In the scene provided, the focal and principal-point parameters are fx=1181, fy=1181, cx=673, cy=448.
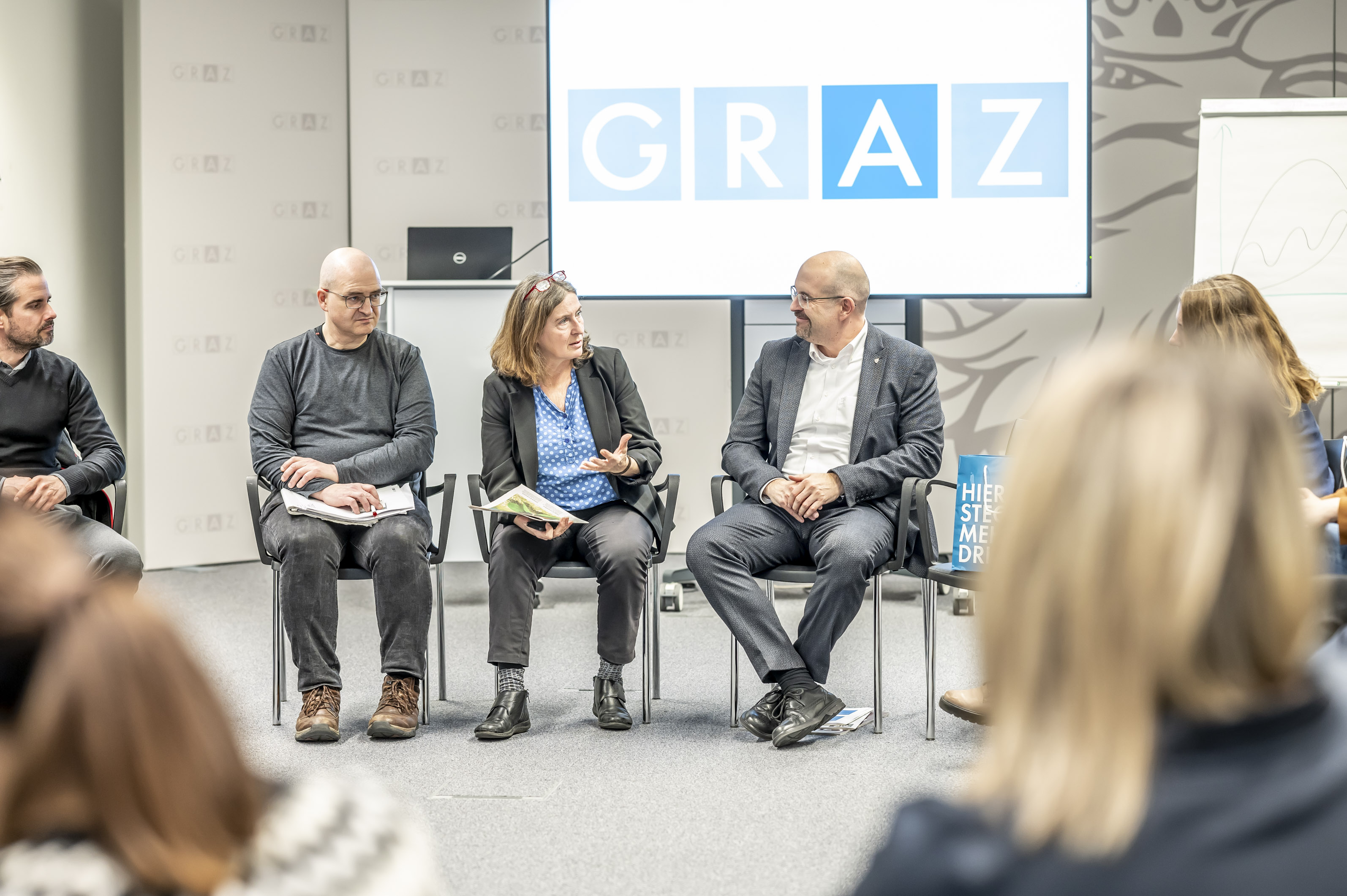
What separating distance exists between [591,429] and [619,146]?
4.49 ft

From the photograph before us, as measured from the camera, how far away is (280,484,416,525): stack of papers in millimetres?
3123

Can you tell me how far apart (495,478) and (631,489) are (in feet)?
1.26

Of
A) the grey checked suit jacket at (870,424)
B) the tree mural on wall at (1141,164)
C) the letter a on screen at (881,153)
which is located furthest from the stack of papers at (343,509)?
the tree mural on wall at (1141,164)

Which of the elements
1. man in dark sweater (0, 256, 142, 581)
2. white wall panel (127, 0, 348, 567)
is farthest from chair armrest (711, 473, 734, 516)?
white wall panel (127, 0, 348, 567)

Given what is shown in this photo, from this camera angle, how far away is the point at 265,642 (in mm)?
4137

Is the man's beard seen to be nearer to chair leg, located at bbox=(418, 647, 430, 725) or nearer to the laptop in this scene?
chair leg, located at bbox=(418, 647, 430, 725)

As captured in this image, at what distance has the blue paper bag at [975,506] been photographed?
285 cm

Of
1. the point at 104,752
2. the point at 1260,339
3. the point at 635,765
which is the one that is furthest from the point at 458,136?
the point at 104,752

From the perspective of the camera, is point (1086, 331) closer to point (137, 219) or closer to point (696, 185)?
point (696, 185)

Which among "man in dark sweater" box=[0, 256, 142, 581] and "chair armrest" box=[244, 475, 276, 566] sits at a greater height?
"man in dark sweater" box=[0, 256, 142, 581]

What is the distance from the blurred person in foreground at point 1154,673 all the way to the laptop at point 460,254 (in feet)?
13.8

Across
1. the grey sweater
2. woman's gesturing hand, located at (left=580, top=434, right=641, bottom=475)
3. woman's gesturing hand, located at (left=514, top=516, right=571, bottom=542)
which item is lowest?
woman's gesturing hand, located at (left=514, top=516, right=571, bottom=542)

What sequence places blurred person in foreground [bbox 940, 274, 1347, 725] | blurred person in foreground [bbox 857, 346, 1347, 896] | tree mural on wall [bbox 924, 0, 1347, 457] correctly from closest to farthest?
blurred person in foreground [bbox 857, 346, 1347, 896]
blurred person in foreground [bbox 940, 274, 1347, 725]
tree mural on wall [bbox 924, 0, 1347, 457]

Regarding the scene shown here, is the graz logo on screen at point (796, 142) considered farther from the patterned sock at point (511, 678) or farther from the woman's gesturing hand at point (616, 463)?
the patterned sock at point (511, 678)
